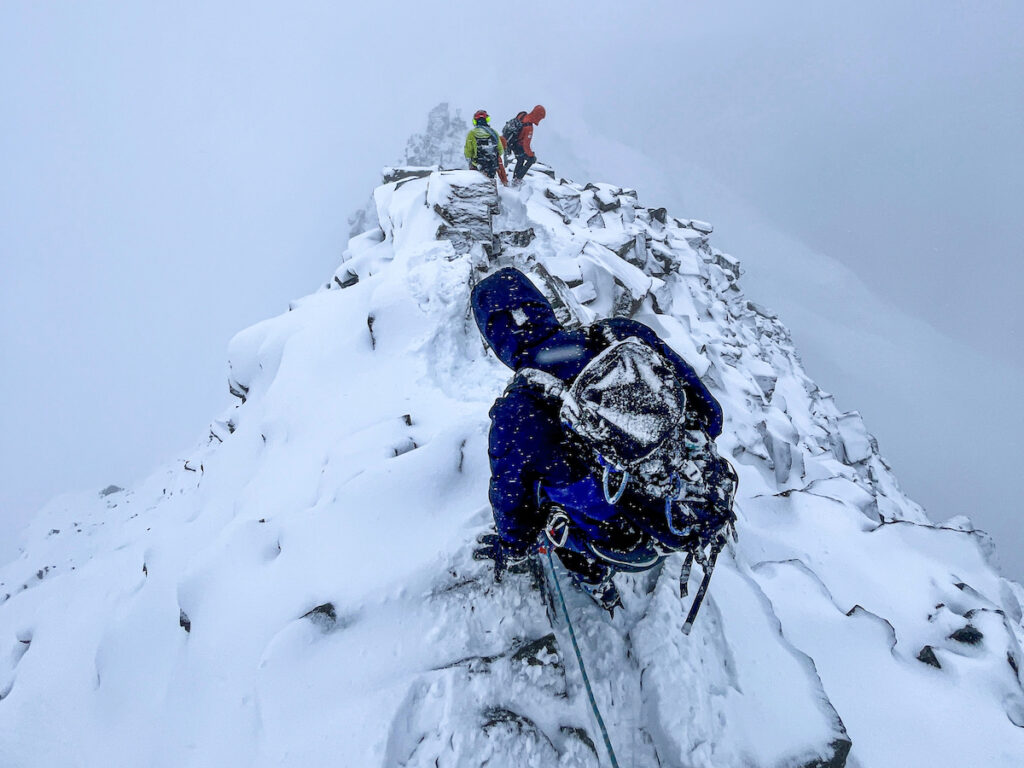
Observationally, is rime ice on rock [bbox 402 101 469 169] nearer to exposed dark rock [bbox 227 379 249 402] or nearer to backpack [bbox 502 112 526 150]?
backpack [bbox 502 112 526 150]

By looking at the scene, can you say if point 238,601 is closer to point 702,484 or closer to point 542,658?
point 542,658

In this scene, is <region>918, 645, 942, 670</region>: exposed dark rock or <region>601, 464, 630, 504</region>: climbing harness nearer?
<region>601, 464, 630, 504</region>: climbing harness

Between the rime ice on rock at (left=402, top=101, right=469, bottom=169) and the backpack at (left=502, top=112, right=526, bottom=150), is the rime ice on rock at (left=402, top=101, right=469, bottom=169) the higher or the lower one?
the higher one

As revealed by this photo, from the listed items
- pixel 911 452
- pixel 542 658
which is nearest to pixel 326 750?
pixel 542 658

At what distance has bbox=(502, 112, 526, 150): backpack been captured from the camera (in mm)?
12070

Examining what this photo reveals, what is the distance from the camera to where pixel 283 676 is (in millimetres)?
2738

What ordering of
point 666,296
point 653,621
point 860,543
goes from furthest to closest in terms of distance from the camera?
point 666,296 < point 860,543 < point 653,621

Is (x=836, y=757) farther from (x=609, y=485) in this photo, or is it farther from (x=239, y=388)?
(x=239, y=388)

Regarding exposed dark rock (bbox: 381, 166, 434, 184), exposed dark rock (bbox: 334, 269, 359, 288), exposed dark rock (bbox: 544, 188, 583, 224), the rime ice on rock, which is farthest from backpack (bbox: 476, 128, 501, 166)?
the rime ice on rock

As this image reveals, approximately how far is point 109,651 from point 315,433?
244 centimetres

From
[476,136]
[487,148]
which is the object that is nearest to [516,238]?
[487,148]

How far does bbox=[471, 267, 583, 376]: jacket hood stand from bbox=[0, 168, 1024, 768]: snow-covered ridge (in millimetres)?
1526

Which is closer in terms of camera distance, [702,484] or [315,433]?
[702,484]

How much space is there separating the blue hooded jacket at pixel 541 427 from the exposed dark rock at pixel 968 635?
4.93 metres
